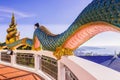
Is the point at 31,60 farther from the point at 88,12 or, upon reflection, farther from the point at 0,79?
the point at 88,12

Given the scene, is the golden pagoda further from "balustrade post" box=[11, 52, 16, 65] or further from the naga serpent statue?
the naga serpent statue

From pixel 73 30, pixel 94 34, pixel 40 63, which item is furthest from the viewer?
pixel 40 63

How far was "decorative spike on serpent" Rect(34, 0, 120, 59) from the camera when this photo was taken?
9.65 feet

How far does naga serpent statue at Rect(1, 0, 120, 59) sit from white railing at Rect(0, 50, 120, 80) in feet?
1.46

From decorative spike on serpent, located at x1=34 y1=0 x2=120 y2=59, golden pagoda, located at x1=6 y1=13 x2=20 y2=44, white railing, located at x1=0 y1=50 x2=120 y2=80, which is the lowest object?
white railing, located at x1=0 y1=50 x2=120 y2=80

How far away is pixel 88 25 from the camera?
3881 millimetres

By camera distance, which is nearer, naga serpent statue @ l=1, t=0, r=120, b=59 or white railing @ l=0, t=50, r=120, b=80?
white railing @ l=0, t=50, r=120, b=80

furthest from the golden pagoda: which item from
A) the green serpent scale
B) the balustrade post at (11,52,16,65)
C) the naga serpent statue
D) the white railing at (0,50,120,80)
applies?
the green serpent scale

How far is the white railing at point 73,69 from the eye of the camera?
1845 millimetres

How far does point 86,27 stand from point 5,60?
35.1 feet

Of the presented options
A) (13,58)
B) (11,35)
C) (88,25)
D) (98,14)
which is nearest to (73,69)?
(98,14)

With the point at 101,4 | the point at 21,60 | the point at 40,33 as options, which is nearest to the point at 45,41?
the point at 40,33

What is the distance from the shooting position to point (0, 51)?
1460 cm

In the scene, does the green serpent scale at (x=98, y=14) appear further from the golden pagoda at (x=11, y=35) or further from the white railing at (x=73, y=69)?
the golden pagoda at (x=11, y=35)
